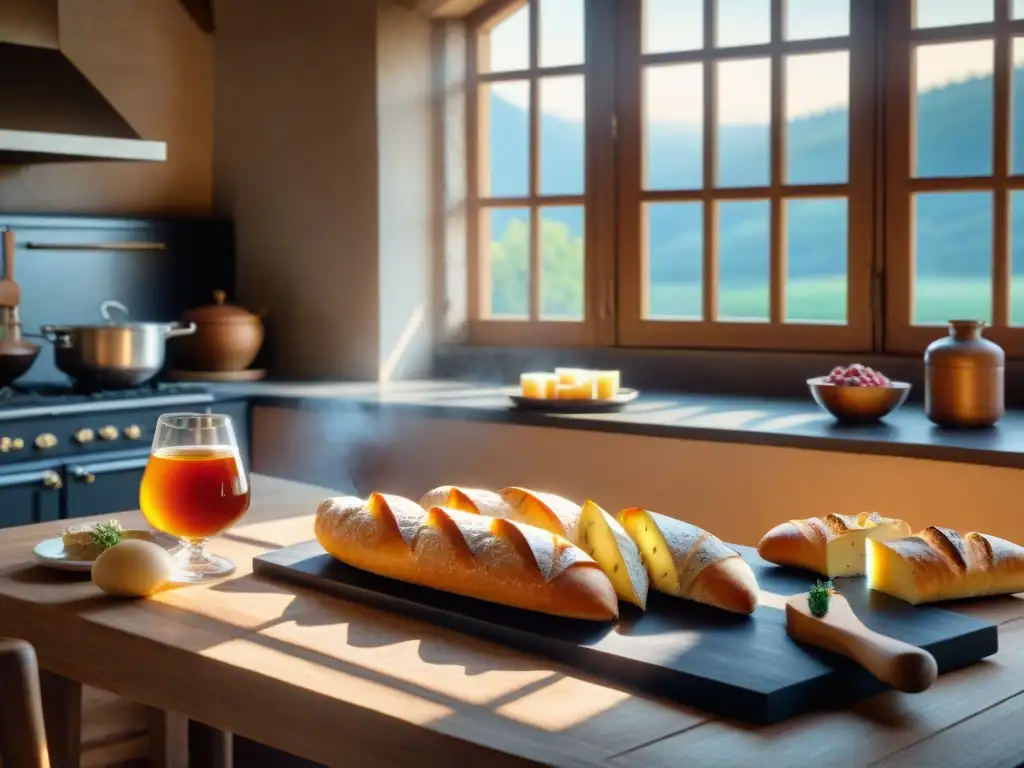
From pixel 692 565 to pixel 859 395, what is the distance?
161 centimetres

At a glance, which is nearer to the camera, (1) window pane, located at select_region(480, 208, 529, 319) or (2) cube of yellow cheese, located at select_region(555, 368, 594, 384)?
(2) cube of yellow cheese, located at select_region(555, 368, 594, 384)

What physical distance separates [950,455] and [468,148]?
2.02 meters

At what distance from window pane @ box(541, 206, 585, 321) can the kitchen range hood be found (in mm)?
1101

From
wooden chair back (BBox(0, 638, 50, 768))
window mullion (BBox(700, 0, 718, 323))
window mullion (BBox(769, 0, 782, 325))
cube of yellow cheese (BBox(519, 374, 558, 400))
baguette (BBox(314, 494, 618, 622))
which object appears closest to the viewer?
wooden chair back (BBox(0, 638, 50, 768))

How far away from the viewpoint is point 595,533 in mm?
1356

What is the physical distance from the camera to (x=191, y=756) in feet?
6.77

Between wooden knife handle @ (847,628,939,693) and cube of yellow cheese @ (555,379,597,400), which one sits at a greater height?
cube of yellow cheese @ (555,379,597,400)

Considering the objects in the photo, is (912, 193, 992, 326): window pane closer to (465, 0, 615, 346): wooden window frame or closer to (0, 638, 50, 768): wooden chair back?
(465, 0, 615, 346): wooden window frame

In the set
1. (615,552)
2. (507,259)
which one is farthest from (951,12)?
(615,552)

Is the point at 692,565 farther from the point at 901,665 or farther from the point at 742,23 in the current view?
the point at 742,23

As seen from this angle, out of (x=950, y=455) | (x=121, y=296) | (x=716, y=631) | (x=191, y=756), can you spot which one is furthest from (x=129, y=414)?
(x=716, y=631)

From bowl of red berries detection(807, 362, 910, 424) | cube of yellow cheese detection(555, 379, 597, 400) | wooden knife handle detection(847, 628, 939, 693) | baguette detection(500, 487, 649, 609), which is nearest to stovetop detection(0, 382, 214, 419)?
cube of yellow cheese detection(555, 379, 597, 400)

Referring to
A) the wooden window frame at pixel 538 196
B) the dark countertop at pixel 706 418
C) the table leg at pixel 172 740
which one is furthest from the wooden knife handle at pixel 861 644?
the wooden window frame at pixel 538 196

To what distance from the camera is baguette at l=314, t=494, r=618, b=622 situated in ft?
4.12
